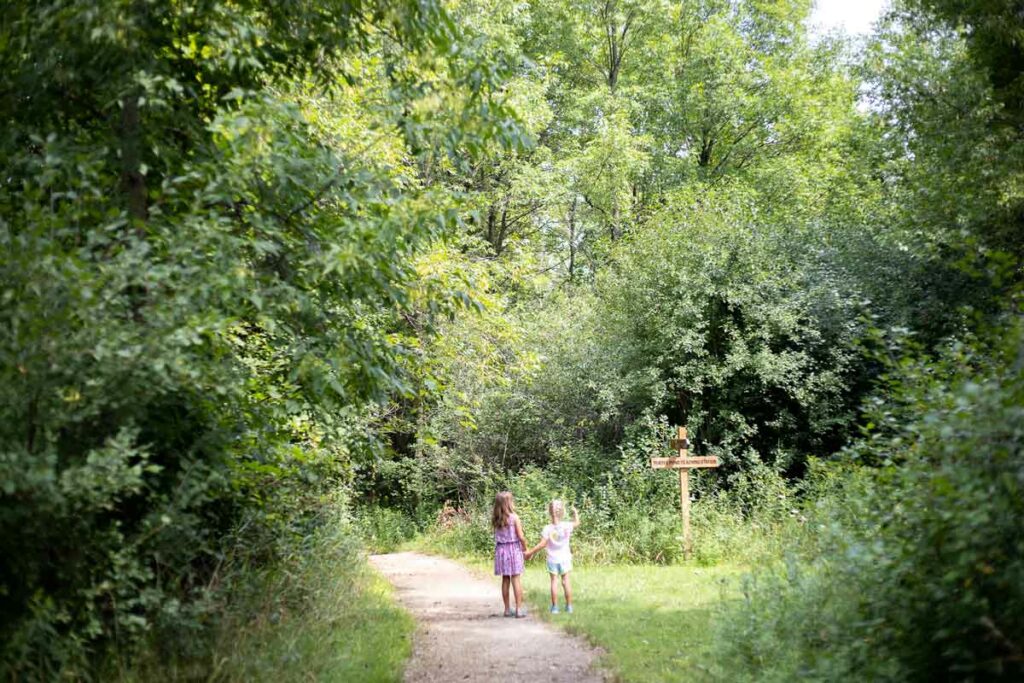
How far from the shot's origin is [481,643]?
362 inches

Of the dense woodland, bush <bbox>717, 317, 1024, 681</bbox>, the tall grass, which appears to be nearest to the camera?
bush <bbox>717, 317, 1024, 681</bbox>

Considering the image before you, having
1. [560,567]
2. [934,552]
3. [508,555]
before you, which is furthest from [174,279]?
[560,567]

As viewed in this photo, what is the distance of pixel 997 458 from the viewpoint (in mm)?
3904

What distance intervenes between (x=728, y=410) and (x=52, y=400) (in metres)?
15.0

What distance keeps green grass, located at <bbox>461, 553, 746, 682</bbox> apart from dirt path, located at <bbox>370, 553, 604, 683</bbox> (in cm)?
28

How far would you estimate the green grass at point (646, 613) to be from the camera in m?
7.71

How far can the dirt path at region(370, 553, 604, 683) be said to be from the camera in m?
7.80

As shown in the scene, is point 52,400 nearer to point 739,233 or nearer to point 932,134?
point 739,233

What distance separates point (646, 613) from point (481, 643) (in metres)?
2.25

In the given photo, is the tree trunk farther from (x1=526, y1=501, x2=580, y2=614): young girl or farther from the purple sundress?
(x1=526, y1=501, x2=580, y2=614): young girl

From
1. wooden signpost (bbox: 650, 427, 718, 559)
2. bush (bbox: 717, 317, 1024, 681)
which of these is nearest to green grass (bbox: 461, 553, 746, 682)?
wooden signpost (bbox: 650, 427, 718, 559)

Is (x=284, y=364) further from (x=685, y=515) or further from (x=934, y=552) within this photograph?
(x=685, y=515)

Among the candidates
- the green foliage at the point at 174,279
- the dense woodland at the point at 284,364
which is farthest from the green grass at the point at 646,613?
the green foliage at the point at 174,279

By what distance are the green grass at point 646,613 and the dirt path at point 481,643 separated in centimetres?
28
